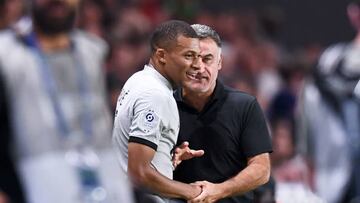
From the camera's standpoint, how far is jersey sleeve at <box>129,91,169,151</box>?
29.3 ft

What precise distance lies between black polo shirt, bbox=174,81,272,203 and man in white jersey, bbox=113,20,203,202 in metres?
0.23

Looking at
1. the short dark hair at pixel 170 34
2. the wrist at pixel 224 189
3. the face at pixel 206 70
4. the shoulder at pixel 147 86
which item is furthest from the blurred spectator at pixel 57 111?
the face at pixel 206 70

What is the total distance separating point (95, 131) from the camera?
7.71 m

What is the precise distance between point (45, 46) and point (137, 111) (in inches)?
57.0

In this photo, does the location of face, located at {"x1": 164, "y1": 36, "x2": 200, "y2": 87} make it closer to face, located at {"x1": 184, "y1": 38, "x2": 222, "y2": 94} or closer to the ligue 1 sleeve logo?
face, located at {"x1": 184, "y1": 38, "x2": 222, "y2": 94}

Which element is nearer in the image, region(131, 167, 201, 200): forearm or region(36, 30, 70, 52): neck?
region(36, 30, 70, 52): neck

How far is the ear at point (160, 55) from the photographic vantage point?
9266mm

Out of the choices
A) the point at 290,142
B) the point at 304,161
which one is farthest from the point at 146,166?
the point at 290,142

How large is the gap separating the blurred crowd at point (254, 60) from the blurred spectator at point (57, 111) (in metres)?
3.78

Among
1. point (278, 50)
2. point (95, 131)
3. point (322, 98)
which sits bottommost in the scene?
point (278, 50)

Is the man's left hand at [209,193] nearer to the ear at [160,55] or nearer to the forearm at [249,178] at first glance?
the forearm at [249,178]

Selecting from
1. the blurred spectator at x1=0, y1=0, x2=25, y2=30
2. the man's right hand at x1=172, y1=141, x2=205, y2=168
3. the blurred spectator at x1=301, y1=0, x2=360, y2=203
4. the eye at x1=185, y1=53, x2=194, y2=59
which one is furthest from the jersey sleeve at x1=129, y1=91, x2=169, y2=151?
the blurred spectator at x1=0, y1=0, x2=25, y2=30

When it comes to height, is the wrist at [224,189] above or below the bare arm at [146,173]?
below

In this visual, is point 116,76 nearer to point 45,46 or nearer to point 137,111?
point 137,111
